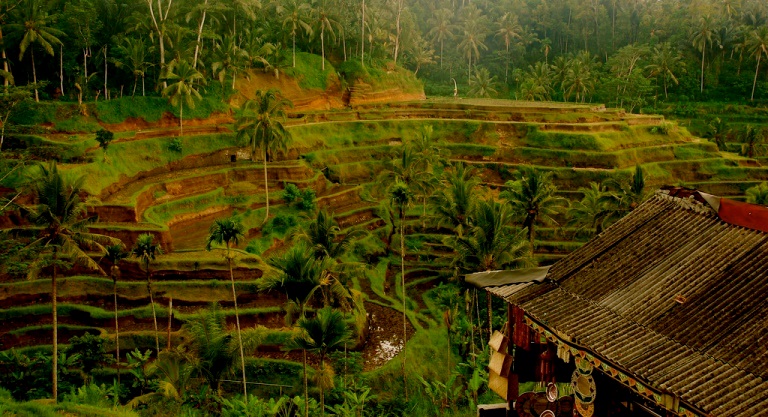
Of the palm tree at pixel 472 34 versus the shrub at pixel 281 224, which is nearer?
the shrub at pixel 281 224

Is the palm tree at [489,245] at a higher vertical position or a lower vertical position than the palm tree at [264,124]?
lower

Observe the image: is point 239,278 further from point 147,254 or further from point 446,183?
point 446,183

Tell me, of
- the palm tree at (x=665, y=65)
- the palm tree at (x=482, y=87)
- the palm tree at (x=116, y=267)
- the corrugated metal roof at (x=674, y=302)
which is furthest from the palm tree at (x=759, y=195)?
the palm tree at (x=482, y=87)

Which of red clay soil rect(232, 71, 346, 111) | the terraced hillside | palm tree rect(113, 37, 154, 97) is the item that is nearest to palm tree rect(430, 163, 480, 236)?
the terraced hillside

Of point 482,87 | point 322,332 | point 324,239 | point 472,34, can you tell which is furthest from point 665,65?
point 322,332

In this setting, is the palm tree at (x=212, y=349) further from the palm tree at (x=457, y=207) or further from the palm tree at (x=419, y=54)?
the palm tree at (x=419, y=54)

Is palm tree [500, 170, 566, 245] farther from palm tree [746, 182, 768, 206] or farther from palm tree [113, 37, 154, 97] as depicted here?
palm tree [113, 37, 154, 97]
